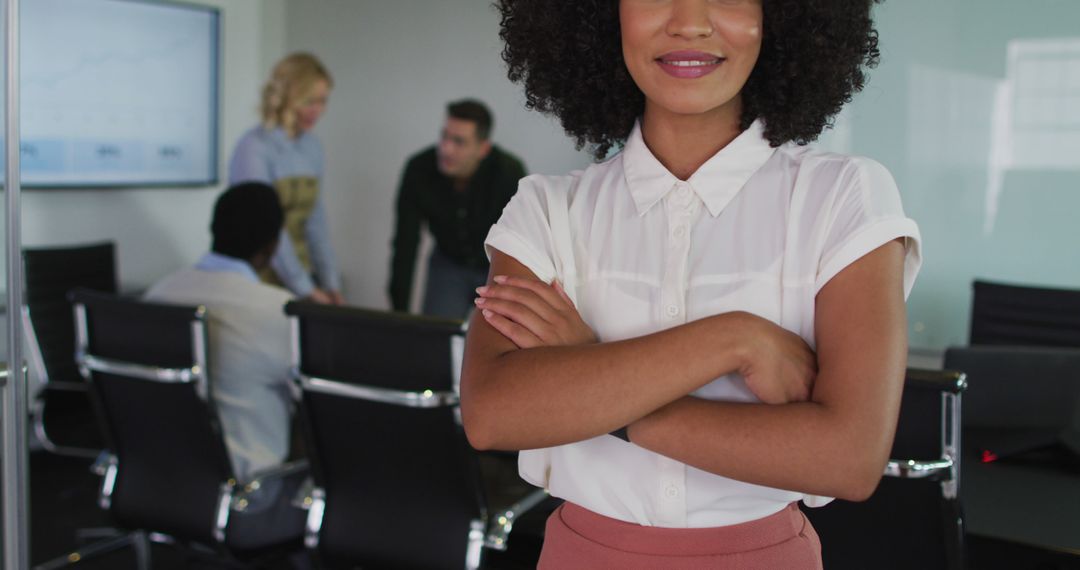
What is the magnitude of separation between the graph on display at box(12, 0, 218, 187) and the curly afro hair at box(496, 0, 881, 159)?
387 cm

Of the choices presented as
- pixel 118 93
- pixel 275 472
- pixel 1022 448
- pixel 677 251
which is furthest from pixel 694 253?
pixel 118 93

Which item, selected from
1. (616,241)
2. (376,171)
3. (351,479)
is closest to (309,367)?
(351,479)

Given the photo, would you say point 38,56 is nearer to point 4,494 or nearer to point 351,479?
point 351,479

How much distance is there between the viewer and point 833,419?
3.39ft

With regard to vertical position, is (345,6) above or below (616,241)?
above

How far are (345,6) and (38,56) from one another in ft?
5.97

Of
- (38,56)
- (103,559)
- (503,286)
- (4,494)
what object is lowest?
(103,559)

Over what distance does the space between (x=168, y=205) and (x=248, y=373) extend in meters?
2.96

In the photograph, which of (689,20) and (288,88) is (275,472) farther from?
(288,88)

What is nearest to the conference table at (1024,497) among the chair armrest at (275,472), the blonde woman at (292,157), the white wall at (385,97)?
the chair armrest at (275,472)

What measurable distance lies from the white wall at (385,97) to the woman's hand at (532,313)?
4.23 m

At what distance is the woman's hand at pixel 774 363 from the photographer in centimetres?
103

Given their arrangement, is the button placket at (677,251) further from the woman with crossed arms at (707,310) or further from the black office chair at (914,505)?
the black office chair at (914,505)

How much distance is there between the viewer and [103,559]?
3.55 m
